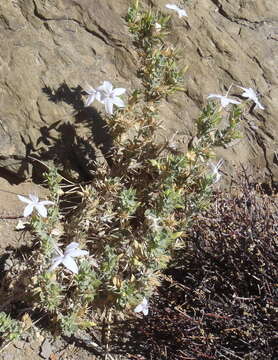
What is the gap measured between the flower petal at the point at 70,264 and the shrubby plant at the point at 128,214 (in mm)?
37

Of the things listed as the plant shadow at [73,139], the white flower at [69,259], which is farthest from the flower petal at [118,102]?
the white flower at [69,259]

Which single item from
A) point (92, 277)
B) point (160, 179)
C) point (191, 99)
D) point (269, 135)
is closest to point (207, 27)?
point (191, 99)

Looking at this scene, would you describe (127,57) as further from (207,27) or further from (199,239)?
(199,239)

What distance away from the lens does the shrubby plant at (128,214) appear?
246cm

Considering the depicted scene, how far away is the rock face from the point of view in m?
3.09

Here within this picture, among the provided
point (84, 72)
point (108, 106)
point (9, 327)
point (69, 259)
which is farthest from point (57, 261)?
point (84, 72)

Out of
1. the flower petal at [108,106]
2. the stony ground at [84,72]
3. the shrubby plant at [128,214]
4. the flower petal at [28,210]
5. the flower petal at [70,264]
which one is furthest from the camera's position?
the stony ground at [84,72]

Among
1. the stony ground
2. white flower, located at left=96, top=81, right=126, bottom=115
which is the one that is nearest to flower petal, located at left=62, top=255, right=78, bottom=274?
the stony ground

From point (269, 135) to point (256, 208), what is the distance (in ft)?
2.38

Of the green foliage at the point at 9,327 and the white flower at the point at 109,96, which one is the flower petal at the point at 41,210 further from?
the white flower at the point at 109,96

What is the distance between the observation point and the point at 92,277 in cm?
241

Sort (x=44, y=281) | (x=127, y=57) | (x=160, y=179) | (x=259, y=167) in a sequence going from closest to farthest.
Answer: (x=44, y=281), (x=160, y=179), (x=127, y=57), (x=259, y=167)

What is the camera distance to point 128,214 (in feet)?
8.70

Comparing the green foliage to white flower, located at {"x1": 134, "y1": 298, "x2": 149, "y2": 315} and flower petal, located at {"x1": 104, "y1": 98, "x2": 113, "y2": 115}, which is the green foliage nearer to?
white flower, located at {"x1": 134, "y1": 298, "x2": 149, "y2": 315}
